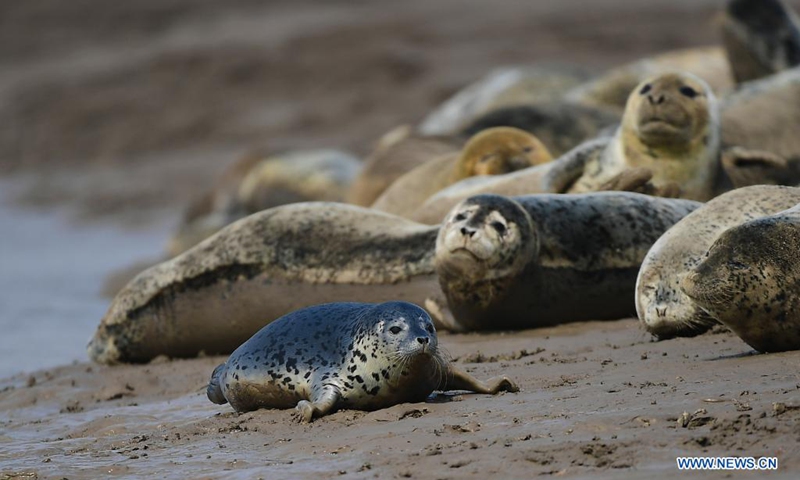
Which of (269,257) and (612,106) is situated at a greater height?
(612,106)

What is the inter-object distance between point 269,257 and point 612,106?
6.30 m

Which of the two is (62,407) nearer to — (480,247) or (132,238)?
(480,247)

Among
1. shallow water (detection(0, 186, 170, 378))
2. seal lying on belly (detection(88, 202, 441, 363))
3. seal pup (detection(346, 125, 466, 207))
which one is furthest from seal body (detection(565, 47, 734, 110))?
seal lying on belly (detection(88, 202, 441, 363))

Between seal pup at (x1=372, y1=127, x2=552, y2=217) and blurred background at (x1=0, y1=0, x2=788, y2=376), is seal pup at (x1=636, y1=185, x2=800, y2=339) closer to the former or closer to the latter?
seal pup at (x1=372, y1=127, x2=552, y2=217)

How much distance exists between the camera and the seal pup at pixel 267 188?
14.4 m

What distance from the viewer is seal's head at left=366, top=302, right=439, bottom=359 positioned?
189 inches

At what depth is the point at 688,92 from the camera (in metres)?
8.38

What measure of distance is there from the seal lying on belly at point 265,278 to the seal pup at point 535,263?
0.32 meters

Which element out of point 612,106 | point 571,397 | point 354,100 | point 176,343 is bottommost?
point 571,397

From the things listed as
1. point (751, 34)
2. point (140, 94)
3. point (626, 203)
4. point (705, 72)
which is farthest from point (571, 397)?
point (140, 94)

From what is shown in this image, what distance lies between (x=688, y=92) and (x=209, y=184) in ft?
49.7

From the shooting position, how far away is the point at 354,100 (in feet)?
86.2

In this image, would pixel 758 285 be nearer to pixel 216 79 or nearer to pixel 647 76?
pixel 647 76

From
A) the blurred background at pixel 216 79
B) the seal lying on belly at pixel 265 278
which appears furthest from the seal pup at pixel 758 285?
the blurred background at pixel 216 79
